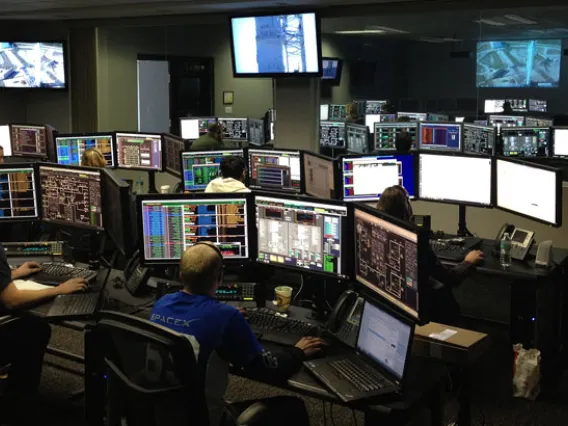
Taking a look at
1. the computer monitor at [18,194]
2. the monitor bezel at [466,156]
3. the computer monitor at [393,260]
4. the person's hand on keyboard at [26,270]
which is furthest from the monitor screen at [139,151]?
the computer monitor at [393,260]

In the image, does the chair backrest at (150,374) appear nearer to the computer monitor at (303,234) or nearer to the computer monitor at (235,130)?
the computer monitor at (303,234)

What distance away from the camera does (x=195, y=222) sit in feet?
11.4

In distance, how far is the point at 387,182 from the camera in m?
5.14

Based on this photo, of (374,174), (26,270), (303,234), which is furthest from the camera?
(374,174)

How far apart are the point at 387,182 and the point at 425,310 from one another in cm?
268

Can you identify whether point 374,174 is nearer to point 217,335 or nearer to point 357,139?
point 217,335

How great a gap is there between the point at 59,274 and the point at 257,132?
5953 millimetres

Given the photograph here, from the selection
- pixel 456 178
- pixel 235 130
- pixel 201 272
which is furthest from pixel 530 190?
pixel 235 130

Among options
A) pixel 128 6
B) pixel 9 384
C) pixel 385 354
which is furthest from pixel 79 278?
pixel 128 6

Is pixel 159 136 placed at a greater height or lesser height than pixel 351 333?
greater

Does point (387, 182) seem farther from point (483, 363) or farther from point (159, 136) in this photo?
point (159, 136)

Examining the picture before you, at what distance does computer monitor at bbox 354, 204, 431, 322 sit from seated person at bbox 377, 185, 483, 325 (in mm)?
581

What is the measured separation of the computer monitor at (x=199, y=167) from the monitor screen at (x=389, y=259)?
10.1 ft

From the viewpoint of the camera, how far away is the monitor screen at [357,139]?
8500mm
